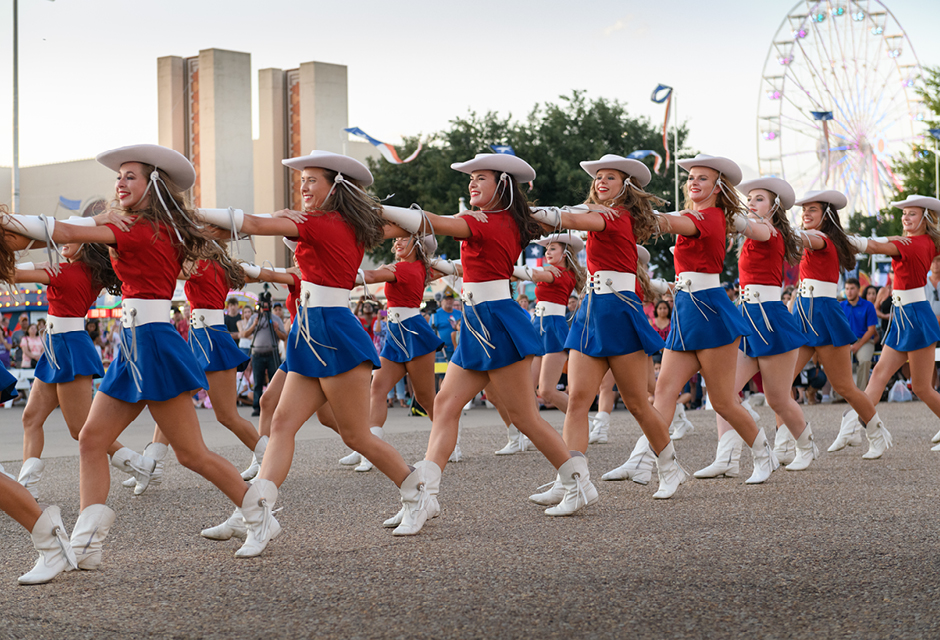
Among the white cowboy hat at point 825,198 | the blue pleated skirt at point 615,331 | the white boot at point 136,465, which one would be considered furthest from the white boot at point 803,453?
the white boot at point 136,465

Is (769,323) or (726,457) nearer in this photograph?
(726,457)

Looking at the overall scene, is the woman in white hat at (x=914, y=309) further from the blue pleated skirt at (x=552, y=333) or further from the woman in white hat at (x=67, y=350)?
the woman in white hat at (x=67, y=350)

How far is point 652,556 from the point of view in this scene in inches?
174

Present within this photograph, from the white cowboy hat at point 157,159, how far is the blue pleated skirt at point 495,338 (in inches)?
62.4

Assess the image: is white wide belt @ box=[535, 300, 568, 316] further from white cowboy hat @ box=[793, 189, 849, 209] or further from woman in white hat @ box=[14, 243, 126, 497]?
woman in white hat @ box=[14, 243, 126, 497]

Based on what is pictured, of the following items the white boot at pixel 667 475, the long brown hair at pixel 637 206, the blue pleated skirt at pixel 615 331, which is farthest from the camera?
the white boot at pixel 667 475

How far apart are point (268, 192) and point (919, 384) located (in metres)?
34.1

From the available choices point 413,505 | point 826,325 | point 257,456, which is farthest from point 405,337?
point 826,325

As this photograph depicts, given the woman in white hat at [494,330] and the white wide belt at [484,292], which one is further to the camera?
the white wide belt at [484,292]

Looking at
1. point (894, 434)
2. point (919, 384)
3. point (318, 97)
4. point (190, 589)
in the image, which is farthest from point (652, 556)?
point (318, 97)

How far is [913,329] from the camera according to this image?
26.6ft

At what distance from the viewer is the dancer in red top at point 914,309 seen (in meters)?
8.09

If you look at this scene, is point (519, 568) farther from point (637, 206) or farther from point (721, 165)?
point (721, 165)

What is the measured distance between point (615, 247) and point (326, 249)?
191 cm
